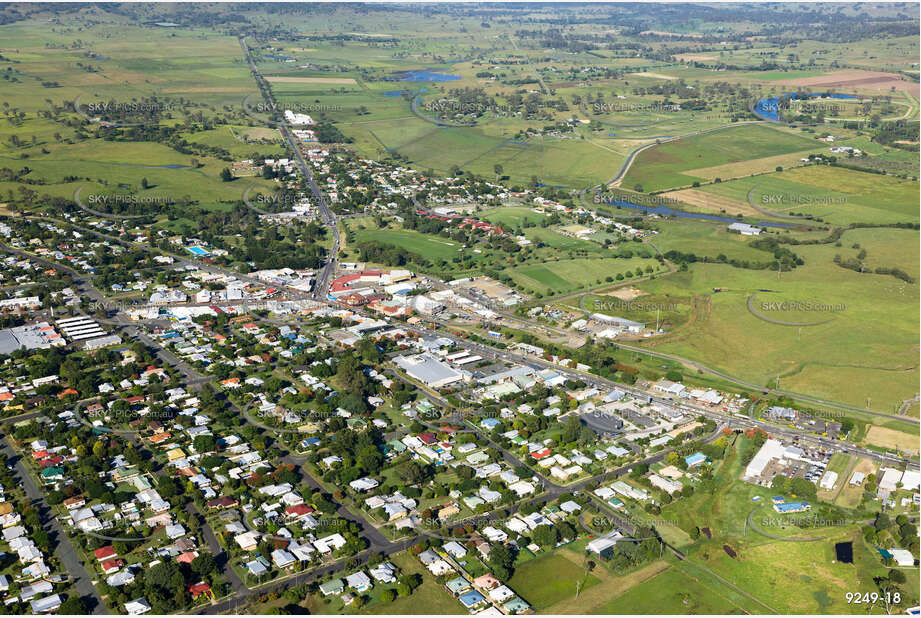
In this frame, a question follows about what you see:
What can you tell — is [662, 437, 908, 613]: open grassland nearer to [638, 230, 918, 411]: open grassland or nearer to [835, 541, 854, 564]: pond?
[835, 541, 854, 564]: pond

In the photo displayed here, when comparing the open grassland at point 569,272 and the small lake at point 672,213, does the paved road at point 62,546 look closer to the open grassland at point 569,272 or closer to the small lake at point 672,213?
the open grassland at point 569,272

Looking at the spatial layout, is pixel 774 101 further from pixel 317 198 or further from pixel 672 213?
pixel 317 198

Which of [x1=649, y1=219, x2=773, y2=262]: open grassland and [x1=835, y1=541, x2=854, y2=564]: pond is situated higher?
[x1=835, y1=541, x2=854, y2=564]: pond

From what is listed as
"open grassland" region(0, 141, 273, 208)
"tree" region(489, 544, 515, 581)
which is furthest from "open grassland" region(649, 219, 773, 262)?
"tree" region(489, 544, 515, 581)

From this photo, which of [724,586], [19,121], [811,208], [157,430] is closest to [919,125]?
[811,208]

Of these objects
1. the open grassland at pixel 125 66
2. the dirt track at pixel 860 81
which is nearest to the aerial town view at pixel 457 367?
the open grassland at pixel 125 66

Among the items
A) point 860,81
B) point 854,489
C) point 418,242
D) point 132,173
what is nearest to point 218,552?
point 854,489

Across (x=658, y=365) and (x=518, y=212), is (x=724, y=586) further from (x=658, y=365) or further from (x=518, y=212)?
(x=518, y=212)
